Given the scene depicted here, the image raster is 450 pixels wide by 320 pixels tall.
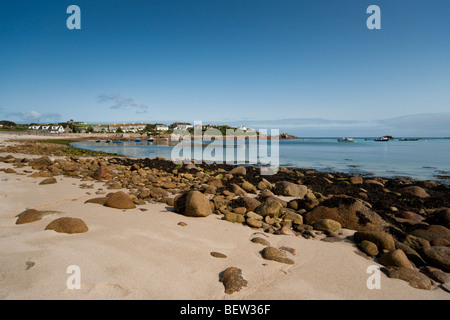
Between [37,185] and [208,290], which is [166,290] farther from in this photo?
[37,185]

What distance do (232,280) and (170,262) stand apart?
113 cm

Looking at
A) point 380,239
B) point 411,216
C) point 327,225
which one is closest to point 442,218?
point 411,216

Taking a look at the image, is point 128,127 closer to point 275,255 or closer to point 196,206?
point 196,206

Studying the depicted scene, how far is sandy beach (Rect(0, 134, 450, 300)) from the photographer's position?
3047 millimetres

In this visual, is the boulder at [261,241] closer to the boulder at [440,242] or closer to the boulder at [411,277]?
the boulder at [411,277]

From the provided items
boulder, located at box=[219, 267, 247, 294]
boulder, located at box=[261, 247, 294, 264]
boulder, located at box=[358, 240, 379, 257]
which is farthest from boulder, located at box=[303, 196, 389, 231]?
boulder, located at box=[219, 267, 247, 294]

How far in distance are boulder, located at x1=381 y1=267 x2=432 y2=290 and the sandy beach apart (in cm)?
8

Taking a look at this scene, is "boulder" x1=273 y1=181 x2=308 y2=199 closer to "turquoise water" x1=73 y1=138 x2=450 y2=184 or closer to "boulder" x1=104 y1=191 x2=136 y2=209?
"boulder" x1=104 y1=191 x2=136 y2=209

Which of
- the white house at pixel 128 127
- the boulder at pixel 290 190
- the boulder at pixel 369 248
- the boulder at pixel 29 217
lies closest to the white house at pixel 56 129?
the white house at pixel 128 127

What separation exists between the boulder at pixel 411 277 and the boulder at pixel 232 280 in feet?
8.72

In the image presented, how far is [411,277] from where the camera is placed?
3.79 metres

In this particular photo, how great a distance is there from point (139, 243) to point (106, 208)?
8.74ft

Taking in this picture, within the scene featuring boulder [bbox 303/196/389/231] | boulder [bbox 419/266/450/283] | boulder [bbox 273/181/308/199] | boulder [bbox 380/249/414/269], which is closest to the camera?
boulder [bbox 419/266/450/283]
